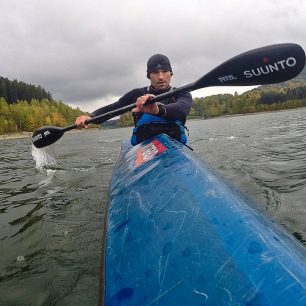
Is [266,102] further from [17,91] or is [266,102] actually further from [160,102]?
[160,102]

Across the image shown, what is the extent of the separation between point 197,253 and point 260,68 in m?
2.49

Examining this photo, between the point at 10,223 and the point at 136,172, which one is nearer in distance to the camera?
the point at 136,172

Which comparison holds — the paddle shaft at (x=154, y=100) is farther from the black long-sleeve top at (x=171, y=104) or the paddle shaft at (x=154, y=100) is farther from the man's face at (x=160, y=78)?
the man's face at (x=160, y=78)

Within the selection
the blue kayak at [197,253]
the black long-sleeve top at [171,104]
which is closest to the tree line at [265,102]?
the black long-sleeve top at [171,104]

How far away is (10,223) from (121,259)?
3.19 meters

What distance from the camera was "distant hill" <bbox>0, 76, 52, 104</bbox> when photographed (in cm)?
9597

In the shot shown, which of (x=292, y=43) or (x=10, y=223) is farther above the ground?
(x=292, y=43)

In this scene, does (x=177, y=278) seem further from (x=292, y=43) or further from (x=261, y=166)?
(x=261, y=166)

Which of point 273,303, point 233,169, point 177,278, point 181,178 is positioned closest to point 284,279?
point 273,303

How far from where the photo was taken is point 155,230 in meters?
2.16

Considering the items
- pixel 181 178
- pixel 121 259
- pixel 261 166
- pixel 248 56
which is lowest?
pixel 261 166

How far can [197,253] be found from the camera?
1.75m

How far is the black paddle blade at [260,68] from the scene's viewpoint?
128 inches

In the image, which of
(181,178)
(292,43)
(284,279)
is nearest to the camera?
(284,279)
